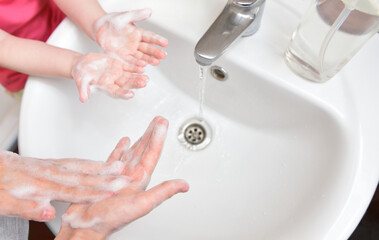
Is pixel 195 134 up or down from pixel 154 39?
down

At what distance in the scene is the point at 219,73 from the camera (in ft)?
1.83

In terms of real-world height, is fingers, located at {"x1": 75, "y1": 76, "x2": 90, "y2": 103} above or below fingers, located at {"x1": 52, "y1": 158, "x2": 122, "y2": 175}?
above

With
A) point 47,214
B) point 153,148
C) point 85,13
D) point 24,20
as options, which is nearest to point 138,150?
point 153,148

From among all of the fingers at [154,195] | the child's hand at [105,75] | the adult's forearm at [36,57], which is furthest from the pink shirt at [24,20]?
the fingers at [154,195]

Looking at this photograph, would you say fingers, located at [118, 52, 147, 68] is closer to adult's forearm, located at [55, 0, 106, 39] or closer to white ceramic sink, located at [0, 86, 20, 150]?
adult's forearm, located at [55, 0, 106, 39]

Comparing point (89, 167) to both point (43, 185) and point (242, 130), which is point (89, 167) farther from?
point (242, 130)

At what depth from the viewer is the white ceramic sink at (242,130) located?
0.44 metres

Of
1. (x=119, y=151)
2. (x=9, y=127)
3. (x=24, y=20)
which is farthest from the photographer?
(x=9, y=127)

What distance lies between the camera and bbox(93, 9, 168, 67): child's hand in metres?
0.51

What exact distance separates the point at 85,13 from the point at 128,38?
0.26 ft

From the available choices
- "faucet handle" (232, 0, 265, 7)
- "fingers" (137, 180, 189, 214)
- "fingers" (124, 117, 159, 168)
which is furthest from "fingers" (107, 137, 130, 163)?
"faucet handle" (232, 0, 265, 7)

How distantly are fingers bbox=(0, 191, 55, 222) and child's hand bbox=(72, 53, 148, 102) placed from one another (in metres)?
0.17

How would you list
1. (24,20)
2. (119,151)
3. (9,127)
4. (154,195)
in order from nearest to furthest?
(154,195) < (119,151) < (24,20) < (9,127)

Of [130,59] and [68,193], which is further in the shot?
[130,59]
